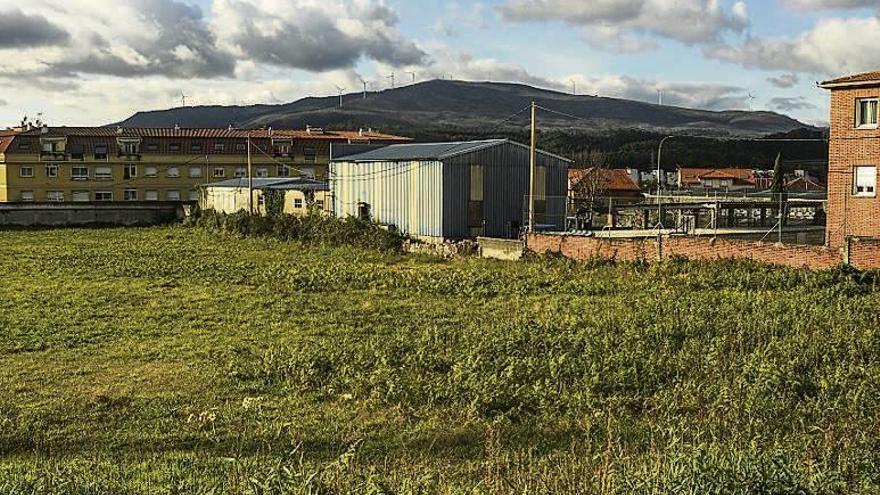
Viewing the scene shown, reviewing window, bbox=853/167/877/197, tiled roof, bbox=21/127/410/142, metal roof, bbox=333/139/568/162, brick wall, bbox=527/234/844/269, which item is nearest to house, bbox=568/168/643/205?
tiled roof, bbox=21/127/410/142

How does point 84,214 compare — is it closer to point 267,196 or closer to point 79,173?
point 267,196

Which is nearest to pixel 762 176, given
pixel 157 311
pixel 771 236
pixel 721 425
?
pixel 771 236

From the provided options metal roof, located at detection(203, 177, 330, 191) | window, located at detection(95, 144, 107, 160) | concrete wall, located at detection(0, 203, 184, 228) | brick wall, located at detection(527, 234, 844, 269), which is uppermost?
window, located at detection(95, 144, 107, 160)

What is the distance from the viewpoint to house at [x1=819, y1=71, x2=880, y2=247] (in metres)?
25.0

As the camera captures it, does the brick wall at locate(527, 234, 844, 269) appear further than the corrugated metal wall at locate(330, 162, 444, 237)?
No

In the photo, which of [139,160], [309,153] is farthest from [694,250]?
[139,160]

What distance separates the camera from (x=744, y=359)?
435 inches

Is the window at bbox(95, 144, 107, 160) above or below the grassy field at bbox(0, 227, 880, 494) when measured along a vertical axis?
above

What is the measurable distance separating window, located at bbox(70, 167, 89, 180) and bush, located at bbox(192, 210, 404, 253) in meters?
23.8

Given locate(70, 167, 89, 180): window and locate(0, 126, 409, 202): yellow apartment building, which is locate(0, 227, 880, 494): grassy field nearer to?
locate(0, 126, 409, 202): yellow apartment building

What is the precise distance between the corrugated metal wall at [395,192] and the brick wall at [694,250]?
6.43 m

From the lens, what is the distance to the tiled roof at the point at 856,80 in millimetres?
24609

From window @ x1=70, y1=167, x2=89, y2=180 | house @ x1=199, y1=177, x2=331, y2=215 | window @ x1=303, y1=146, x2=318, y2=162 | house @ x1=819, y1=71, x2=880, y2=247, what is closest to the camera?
house @ x1=819, y1=71, x2=880, y2=247

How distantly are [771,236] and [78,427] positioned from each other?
2412 centimetres
